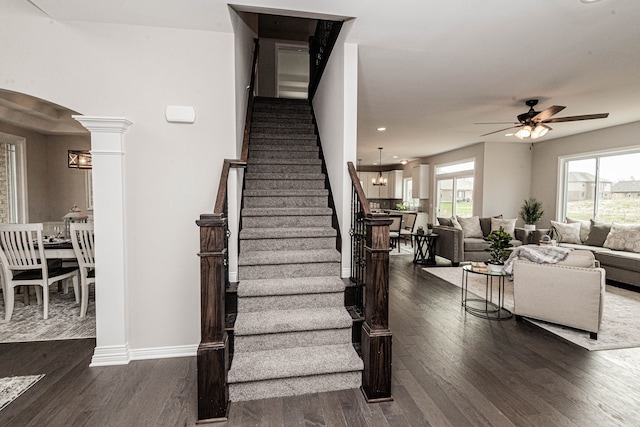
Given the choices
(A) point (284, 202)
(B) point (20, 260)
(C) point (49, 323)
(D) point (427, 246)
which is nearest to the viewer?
(C) point (49, 323)

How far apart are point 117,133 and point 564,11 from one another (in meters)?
3.63

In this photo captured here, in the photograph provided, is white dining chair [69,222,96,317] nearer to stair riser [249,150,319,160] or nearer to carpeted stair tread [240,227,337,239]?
carpeted stair tread [240,227,337,239]

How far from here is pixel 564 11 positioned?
2.41 meters

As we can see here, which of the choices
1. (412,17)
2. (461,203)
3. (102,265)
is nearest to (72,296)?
(102,265)

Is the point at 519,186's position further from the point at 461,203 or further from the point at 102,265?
the point at 102,265

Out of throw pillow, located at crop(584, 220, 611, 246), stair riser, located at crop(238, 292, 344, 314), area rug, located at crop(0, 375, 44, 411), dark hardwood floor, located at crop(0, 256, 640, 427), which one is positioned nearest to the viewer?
dark hardwood floor, located at crop(0, 256, 640, 427)

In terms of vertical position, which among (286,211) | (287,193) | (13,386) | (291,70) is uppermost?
(291,70)

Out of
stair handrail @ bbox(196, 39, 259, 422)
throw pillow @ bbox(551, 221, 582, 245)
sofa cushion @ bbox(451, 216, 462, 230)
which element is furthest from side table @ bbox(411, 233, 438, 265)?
stair handrail @ bbox(196, 39, 259, 422)

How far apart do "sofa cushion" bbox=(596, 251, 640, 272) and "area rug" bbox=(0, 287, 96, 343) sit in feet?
Answer: 23.2

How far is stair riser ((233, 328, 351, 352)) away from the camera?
2.39m

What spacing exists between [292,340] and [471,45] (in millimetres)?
3079

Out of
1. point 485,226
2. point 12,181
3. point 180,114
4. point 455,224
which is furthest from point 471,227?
point 12,181

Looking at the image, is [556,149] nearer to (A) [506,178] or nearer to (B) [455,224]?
(A) [506,178]

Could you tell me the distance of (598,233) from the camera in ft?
18.6
